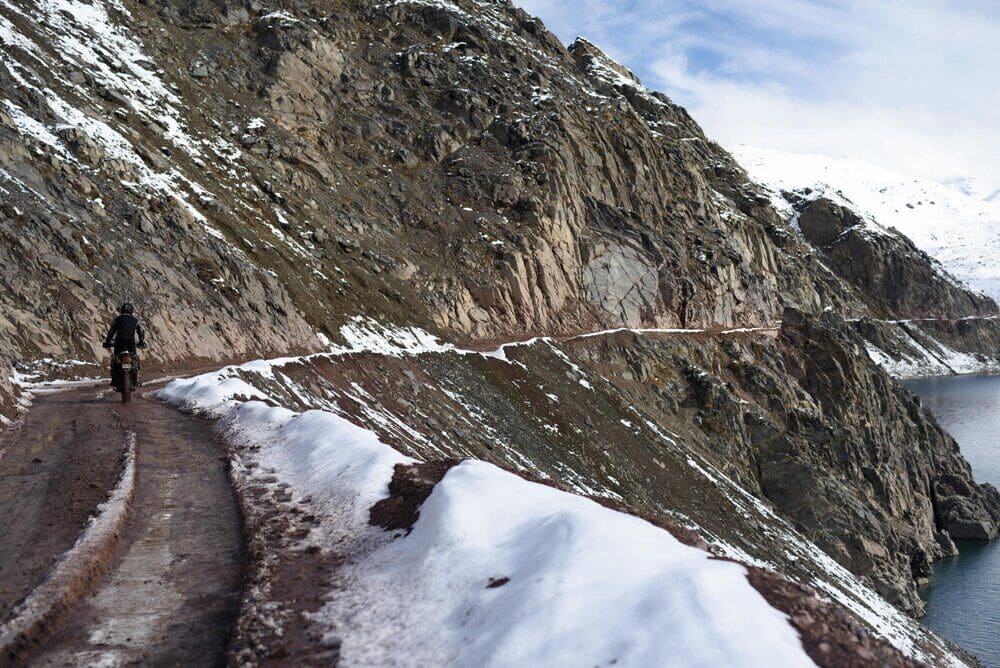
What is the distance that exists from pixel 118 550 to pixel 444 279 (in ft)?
142

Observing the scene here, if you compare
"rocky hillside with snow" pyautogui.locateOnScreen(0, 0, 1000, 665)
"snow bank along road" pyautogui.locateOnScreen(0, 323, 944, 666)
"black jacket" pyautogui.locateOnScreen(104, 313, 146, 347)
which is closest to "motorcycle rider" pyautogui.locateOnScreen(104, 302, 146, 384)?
"black jacket" pyautogui.locateOnScreen(104, 313, 146, 347)

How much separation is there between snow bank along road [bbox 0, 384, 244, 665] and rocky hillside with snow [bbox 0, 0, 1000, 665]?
23.7 inches

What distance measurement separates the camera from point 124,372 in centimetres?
1666

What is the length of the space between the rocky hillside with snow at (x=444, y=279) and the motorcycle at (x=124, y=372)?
4.11 ft

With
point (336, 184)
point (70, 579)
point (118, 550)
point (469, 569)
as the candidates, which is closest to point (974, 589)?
point (336, 184)

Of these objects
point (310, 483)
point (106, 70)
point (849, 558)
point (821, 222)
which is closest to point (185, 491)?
point (310, 483)

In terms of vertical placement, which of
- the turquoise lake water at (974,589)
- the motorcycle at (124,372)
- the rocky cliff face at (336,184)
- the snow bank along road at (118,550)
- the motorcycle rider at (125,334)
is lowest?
the turquoise lake water at (974,589)

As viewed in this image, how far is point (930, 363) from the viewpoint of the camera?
176m

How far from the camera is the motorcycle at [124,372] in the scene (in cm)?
1662

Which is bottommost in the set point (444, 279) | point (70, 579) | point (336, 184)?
point (70, 579)

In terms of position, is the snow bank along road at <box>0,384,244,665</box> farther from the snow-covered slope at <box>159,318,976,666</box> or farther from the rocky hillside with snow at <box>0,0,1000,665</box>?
the rocky hillside with snow at <box>0,0,1000,665</box>

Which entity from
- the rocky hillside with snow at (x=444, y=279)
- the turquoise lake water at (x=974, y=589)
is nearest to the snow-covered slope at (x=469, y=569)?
the rocky hillside with snow at (x=444, y=279)

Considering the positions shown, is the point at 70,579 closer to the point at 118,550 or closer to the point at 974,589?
the point at 118,550

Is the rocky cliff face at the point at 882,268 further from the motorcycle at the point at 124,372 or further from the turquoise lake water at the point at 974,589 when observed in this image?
the motorcycle at the point at 124,372
